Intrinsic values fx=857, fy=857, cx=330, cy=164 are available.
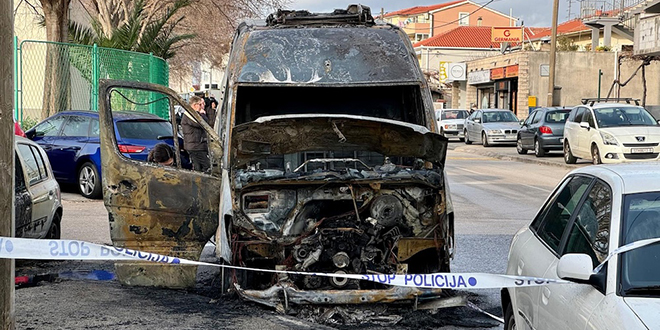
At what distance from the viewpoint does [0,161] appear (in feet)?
16.4

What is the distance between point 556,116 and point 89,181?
17492 millimetres

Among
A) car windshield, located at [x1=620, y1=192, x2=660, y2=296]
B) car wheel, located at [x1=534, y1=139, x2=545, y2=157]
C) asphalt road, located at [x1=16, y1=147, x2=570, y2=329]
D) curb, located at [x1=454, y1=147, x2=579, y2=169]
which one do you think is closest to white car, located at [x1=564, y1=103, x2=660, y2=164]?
curb, located at [x1=454, y1=147, x2=579, y2=169]

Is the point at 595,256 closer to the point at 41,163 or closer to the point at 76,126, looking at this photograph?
the point at 41,163

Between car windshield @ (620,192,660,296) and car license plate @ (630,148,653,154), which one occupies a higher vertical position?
car windshield @ (620,192,660,296)

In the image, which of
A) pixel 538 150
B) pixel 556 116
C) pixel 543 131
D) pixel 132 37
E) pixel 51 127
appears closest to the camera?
pixel 51 127

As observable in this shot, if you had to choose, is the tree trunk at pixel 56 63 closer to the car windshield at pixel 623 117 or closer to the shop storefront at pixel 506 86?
the car windshield at pixel 623 117

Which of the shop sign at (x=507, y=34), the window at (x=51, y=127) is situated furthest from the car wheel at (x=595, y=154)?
the shop sign at (x=507, y=34)

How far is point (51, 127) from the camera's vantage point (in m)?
16.0

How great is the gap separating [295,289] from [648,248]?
3.09 meters

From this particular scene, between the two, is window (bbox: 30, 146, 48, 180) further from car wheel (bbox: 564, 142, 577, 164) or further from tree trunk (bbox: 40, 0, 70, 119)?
car wheel (bbox: 564, 142, 577, 164)

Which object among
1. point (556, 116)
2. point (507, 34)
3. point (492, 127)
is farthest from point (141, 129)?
point (507, 34)

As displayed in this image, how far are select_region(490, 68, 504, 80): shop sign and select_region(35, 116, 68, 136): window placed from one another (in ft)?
131

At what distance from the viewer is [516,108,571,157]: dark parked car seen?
2727cm

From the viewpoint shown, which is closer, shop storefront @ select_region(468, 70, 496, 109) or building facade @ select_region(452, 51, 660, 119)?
building facade @ select_region(452, 51, 660, 119)
